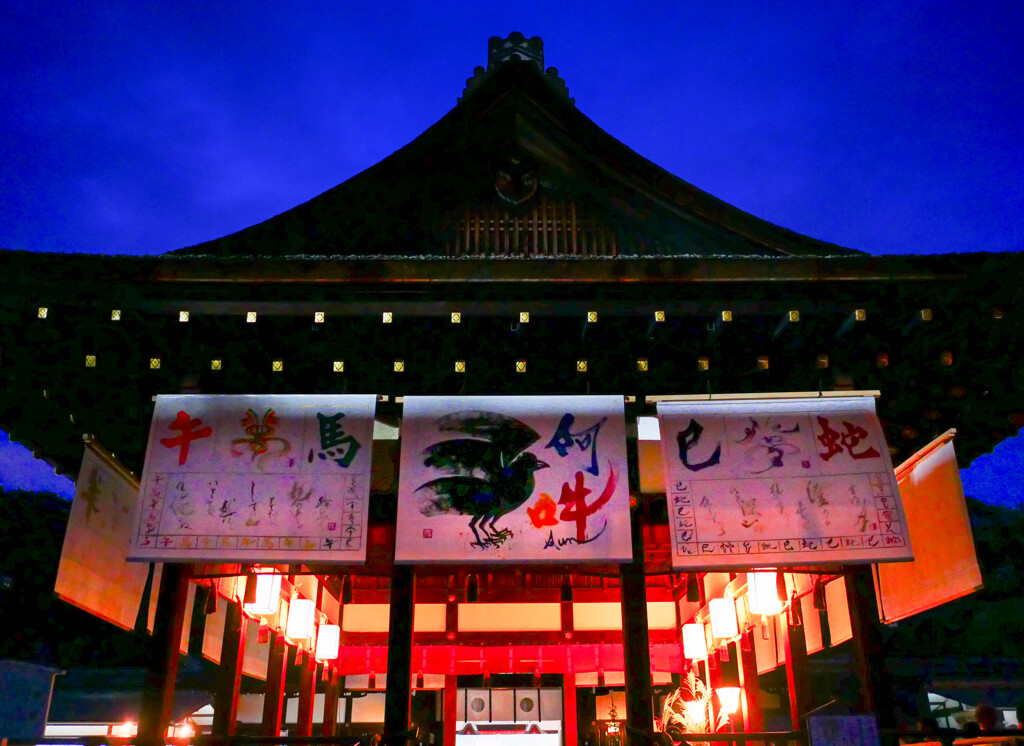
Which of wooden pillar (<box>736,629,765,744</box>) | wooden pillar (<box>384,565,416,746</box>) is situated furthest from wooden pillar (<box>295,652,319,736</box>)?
wooden pillar (<box>736,629,765,744</box>)

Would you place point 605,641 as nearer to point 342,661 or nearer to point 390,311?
point 342,661

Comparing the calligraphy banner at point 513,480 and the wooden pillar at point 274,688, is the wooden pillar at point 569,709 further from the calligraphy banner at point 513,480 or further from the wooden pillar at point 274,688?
the calligraphy banner at point 513,480

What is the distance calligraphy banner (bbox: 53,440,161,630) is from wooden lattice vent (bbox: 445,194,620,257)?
3.29 meters

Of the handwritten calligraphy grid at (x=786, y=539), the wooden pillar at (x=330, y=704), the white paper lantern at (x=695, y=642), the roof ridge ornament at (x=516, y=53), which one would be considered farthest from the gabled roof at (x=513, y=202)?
the wooden pillar at (x=330, y=704)

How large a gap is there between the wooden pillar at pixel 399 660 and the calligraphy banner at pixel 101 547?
2.14 metres

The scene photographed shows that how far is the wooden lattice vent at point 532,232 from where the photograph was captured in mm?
6574

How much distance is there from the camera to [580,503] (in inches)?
215

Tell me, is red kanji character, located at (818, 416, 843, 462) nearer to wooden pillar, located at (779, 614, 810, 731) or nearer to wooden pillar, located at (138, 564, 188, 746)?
wooden pillar, located at (779, 614, 810, 731)

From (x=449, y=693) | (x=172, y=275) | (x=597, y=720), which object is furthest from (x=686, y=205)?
(x=597, y=720)

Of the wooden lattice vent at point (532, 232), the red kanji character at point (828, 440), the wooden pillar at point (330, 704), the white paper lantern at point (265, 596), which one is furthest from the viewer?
the wooden pillar at point (330, 704)

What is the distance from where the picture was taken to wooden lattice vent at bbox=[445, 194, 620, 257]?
6.57 meters

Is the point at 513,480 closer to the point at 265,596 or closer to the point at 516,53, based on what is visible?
the point at 265,596

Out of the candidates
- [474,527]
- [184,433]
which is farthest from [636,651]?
[184,433]

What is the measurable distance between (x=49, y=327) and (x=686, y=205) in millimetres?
5059
